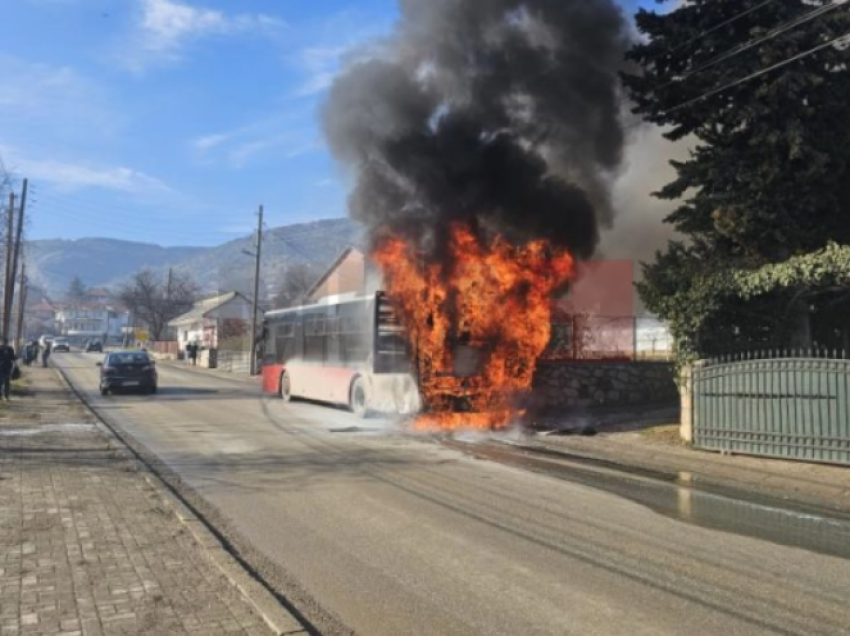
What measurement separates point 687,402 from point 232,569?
8887 mm

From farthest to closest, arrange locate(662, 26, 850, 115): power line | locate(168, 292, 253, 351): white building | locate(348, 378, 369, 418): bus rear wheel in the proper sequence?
locate(168, 292, 253, 351): white building → locate(348, 378, 369, 418): bus rear wheel → locate(662, 26, 850, 115): power line

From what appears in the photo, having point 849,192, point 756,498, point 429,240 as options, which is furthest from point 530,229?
point 756,498

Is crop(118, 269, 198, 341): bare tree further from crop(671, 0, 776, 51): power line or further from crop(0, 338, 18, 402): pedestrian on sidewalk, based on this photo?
crop(671, 0, 776, 51): power line

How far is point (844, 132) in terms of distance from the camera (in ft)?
39.9

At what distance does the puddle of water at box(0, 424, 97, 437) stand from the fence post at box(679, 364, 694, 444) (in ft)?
33.2

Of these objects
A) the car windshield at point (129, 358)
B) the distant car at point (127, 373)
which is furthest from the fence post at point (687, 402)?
the car windshield at point (129, 358)

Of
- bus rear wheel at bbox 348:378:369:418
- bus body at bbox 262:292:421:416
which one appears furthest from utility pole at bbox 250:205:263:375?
bus rear wheel at bbox 348:378:369:418

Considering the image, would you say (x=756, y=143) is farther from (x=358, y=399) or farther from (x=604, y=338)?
(x=358, y=399)

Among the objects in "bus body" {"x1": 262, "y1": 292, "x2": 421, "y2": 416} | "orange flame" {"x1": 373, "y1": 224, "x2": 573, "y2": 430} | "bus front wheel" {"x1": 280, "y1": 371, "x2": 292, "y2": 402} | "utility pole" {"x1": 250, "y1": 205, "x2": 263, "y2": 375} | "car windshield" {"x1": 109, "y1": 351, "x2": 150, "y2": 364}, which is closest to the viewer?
"orange flame" {"x1": 373, "y1": 224, "x2": 573, "y2": 430}

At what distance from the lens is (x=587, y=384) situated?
16984mm

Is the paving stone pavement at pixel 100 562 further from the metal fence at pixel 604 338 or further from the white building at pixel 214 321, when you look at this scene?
the white building at pixel 214 321

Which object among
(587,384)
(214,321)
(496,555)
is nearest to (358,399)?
(587,384)

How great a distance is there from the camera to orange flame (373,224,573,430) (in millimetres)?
14500

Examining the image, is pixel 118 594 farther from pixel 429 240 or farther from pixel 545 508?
pixel 429 240
